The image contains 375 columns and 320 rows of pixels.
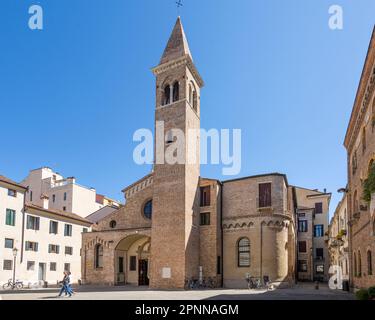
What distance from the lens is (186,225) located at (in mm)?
33625

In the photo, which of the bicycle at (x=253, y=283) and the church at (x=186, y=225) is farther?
the church at (x=186, y=225)

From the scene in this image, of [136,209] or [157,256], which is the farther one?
[136,209]

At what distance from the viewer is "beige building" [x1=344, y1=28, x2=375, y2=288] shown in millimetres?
18697

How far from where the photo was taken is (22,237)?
132 ft

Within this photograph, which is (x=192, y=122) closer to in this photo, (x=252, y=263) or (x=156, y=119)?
(x=156, y=119)

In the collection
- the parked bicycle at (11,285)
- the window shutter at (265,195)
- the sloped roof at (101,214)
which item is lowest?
the parked bicycle at (11,285)

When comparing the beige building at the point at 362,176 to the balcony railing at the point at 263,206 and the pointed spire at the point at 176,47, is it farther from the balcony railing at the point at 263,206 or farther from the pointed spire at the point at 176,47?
the pointed spire at the point at 176,47

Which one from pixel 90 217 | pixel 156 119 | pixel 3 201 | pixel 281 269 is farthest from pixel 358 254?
pixel 90 217

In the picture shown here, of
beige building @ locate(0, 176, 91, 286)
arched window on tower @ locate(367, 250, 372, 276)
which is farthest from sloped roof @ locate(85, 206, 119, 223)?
arched window on tower @ locate(367, 250, 372, 276)

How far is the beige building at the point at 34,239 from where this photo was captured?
38.2 m

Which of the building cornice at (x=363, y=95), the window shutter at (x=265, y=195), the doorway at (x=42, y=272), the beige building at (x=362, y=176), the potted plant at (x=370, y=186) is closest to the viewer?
the potted plant at (x=370, y=186)

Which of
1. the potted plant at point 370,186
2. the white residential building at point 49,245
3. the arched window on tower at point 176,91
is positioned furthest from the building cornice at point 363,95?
the white residential building at point 49,245

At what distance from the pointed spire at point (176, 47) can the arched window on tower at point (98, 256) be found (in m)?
19.4
